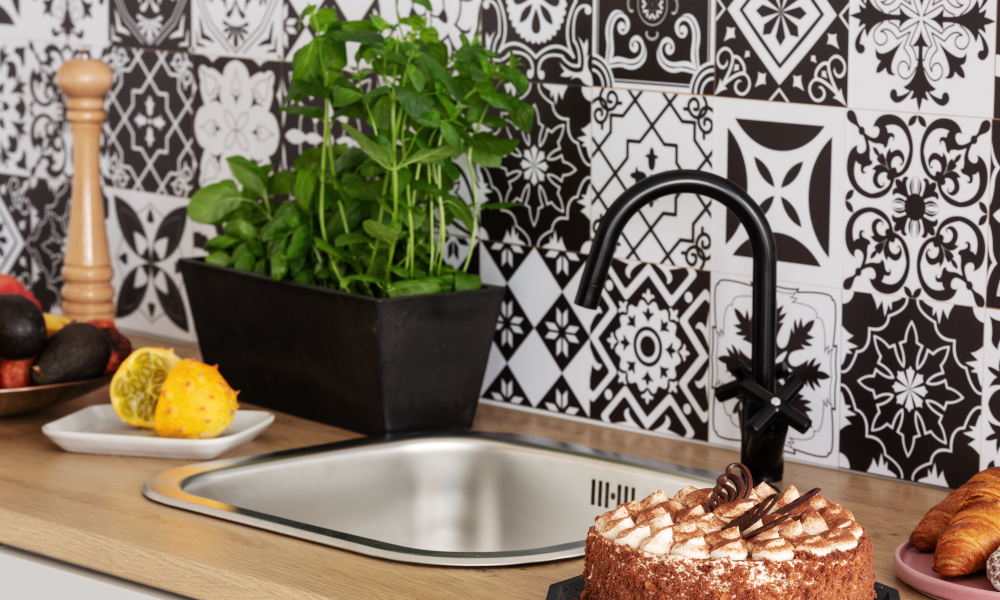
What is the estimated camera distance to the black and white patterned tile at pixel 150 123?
5.66 ft

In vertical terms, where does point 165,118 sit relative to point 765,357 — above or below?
above

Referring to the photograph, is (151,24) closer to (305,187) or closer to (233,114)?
(233,114)

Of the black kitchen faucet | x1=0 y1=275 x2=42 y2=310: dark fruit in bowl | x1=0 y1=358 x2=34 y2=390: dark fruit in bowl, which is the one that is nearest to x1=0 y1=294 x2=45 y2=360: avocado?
x1=0 y1=358 x2=34 y2=390: dark fruit in bowl

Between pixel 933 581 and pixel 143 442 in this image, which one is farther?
pixel 143 442

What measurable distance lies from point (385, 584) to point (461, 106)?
0.58 meters

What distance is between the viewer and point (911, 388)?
1162mm

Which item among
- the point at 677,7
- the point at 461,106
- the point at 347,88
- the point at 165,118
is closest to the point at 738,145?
the point at 677,7

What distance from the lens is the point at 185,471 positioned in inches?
46.5

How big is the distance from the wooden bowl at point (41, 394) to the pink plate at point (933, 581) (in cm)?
95

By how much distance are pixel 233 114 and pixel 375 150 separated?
1.73 ft

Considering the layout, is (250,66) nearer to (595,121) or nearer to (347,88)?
(347,88)

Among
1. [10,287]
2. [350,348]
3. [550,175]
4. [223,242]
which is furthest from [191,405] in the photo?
[550,175]

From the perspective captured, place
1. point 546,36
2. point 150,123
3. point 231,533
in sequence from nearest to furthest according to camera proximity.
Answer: point 231,533 → point 546,36 → point 150,123

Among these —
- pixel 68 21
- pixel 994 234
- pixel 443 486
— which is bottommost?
pixel 443 486
